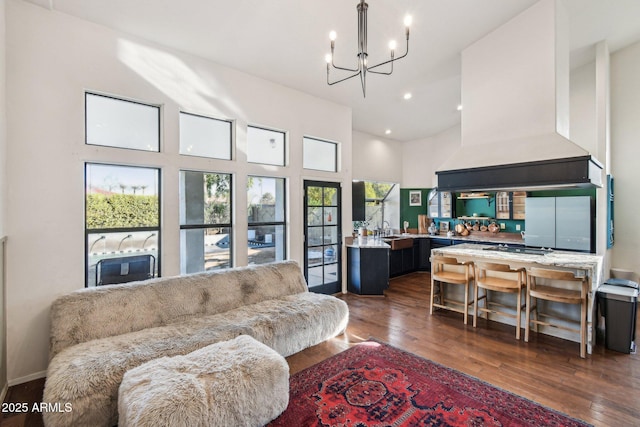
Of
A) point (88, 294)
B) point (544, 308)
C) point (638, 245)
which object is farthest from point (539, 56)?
point (88, 294)

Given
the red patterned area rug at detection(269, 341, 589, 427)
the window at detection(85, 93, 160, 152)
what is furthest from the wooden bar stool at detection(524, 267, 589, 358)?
the window at detection(85, 93, 160, 152)

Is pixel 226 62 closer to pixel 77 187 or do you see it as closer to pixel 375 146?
pixel 77 187

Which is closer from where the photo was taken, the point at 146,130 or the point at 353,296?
the point at 146,130

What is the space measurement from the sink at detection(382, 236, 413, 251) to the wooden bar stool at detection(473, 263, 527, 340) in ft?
8.13

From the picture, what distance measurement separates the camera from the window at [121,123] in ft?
9.86

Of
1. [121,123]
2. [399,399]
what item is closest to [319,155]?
[121,123]

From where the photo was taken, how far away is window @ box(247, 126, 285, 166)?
167 inches

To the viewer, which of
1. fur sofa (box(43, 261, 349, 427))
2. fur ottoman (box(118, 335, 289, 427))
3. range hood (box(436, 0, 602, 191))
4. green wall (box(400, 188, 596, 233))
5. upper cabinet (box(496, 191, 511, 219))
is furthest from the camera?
upper cabinet (box(496, 191, 511, 219))

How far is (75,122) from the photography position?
2.84 m

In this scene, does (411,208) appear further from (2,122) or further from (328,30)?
(2,122)

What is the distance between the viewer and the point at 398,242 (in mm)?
6504

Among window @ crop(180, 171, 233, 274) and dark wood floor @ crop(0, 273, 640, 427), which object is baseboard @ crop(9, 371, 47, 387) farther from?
window @ crop(180, 171, 233, 274)

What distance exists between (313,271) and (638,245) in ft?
17.0

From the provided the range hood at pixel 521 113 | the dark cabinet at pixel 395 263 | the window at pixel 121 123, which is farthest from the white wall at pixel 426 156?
the window at pixel 121 123
